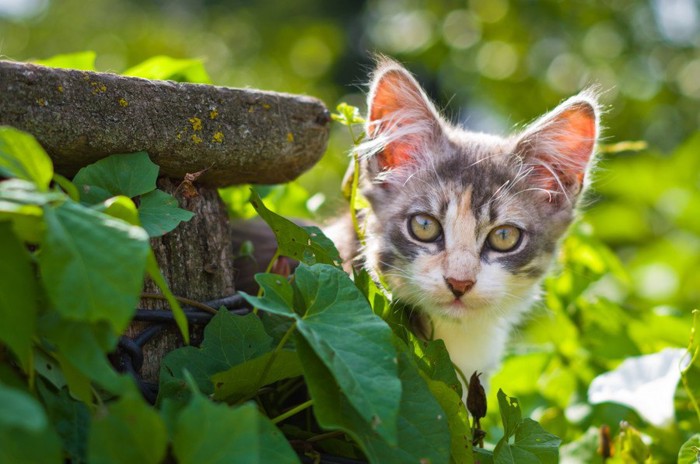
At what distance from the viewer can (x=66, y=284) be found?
76 cm

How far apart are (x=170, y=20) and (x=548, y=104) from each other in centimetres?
386

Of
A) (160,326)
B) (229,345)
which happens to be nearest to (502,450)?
(229,345)

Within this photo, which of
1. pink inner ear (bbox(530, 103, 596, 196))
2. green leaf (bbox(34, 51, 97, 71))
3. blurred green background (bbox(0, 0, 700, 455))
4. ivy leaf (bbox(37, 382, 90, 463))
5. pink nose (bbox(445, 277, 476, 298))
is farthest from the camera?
blurred green background (bbox(0, 0, 700, 455))

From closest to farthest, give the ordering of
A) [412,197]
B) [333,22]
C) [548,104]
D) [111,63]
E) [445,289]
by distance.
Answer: [445,289], [412,197], [548,104], [111,63], [333,22]

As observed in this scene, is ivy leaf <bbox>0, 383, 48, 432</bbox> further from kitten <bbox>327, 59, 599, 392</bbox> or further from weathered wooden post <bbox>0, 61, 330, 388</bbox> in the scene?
kitten <bbox>327, 59, 599, 392</bbox>

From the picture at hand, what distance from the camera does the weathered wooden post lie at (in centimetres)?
105

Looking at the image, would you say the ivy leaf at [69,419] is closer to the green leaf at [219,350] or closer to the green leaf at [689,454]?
the green leaf at [219,350]

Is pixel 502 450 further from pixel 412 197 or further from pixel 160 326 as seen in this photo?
pixel 412 197

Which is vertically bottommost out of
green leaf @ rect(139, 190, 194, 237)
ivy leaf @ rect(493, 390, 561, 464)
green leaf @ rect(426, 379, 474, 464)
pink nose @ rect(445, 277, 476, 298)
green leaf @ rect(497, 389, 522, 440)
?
pink nose @ rect(445, 277, 476, 298)

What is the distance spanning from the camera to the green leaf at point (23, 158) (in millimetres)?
A: 825

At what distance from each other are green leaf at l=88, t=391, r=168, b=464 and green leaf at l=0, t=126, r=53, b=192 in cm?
26

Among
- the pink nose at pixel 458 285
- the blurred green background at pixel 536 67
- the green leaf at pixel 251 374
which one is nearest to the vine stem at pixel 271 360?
the green leaf at pixel 251 374

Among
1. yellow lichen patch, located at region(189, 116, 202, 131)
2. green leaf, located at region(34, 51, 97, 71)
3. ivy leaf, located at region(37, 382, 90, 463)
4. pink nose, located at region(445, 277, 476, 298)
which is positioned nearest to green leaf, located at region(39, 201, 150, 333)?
ivy leaf, located at region(37, 382, 90, 463)

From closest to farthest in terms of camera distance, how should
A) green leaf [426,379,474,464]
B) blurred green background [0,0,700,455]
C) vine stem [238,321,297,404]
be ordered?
vine stem [238,321,297,404] < green leaf [426,379,474,464] < blurred green background [0,0,700,455]
